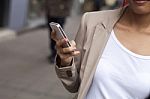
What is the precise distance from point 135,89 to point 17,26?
889 cm

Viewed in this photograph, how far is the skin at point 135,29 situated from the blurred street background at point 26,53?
12.0ft

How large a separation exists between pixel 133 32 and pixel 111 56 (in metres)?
0.20

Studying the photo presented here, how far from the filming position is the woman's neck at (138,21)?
6.74ft

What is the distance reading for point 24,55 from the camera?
8195mm

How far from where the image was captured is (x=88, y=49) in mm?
2074

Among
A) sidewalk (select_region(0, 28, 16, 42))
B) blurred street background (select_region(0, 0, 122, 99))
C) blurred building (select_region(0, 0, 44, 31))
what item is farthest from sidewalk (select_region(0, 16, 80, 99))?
blurred building (select_region(0, 0, 44, 31))

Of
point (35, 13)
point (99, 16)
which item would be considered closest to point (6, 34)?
point (35, 13)

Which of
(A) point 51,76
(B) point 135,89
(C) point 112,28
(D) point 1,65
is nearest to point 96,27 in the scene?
(C) point 112,28

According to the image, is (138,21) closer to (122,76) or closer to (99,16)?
(99,16)

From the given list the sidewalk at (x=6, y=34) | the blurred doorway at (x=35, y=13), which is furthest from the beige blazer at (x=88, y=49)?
the blurred doorway at (x=35, y=13)

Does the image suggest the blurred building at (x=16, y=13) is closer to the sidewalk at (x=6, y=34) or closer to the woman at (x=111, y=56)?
the sidewalk at (x=6, y=34)

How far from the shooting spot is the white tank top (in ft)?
6.31

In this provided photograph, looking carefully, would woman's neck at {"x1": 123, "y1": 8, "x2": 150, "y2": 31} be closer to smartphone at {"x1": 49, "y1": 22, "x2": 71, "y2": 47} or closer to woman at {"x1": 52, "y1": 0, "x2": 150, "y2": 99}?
woman at {"x1": 52, "y1": 0, "x2": 150, "y2": 99}

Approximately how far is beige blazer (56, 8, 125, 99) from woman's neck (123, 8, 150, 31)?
69mm
